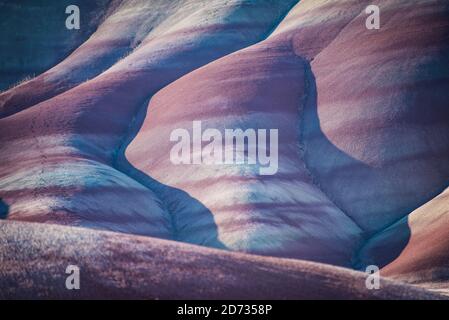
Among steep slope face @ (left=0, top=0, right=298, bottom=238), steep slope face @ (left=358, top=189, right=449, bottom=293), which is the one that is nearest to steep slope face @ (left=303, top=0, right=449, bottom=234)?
steep slope face @ (left=358, top=189, right=449, bottom=293)

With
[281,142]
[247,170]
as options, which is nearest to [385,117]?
[281,142]

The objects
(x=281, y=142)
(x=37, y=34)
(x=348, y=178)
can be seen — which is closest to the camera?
(x=348, y=178)

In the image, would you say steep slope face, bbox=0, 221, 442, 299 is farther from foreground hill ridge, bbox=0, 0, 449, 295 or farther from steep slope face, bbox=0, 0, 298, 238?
steep slope face, bbox=0, 0, 298, 238

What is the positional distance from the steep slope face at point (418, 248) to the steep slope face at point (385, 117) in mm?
2378

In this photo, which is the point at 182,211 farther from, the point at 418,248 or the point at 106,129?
the point at 106,129

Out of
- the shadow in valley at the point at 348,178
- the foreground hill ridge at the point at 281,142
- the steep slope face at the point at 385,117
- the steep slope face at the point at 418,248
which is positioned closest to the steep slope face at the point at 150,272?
the steep slope face at the point at 418,248

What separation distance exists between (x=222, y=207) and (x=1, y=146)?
20179 mm

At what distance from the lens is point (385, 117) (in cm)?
4416

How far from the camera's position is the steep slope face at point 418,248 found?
31.2m

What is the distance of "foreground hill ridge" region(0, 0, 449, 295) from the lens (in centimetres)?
3728

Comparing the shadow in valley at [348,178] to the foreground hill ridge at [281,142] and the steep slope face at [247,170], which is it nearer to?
the foreground hill ridge at [281,142]

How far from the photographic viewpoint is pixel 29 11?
8719cm

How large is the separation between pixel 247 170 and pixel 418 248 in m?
11.8

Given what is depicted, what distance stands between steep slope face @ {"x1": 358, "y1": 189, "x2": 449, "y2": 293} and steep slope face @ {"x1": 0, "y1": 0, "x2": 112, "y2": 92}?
55409mm
